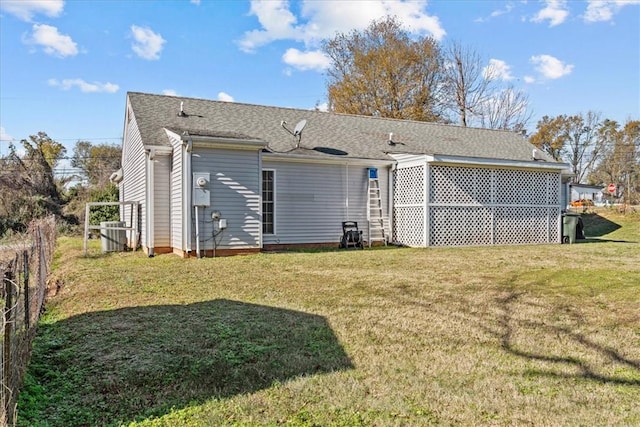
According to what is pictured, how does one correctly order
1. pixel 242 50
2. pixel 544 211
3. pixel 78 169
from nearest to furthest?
pixel 544 211 → pixel 242 50 → pixel 78 169

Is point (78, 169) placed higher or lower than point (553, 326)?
higher

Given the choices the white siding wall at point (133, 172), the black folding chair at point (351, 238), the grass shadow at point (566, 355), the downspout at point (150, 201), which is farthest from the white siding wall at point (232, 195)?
the grass shadow at point (566, 355)

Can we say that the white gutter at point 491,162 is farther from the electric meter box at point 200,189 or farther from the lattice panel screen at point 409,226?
the electric meter box at point 200,189

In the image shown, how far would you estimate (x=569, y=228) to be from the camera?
A: 1458 cm

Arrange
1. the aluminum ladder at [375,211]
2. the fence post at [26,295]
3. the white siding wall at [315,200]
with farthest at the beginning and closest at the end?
the aluminum ladder at [375,211], the white siding wall at [315,200], the fence post at [26,295]

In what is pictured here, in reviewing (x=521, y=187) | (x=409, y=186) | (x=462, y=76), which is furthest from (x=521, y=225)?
(x=462, y=76)

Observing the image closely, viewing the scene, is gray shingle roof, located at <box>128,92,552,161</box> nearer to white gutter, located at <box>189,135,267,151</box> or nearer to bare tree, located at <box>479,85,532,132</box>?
white gutter, located at <box>189,135,267,151</box>

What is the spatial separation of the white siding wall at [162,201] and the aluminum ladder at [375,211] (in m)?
5.75

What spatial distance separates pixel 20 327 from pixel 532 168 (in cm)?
1390

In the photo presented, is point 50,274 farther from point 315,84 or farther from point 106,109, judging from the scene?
point 315,84

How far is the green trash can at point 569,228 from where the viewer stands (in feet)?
47.8

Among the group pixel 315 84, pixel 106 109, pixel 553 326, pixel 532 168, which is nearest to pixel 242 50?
pixel 106 109

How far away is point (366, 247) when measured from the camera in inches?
512

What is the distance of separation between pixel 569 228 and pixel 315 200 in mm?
8647
